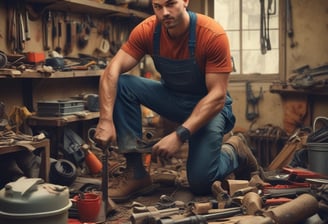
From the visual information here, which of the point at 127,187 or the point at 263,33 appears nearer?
the point at 127,187

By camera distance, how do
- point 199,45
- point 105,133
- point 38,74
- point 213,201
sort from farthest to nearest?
point 38,74 → point 199,45 → point 105,133 → point 213,201

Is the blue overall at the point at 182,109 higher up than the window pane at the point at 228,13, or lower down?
lower down

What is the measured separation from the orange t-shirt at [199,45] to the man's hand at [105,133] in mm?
518

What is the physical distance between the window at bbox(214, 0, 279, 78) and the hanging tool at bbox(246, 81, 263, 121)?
26cm

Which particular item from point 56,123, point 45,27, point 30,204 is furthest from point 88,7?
point 30,204

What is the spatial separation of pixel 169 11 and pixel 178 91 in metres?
0.53

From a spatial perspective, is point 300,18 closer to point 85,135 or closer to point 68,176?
point 85,135

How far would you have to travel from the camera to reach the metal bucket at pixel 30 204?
226 cm

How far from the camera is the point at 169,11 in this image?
3.11 metres

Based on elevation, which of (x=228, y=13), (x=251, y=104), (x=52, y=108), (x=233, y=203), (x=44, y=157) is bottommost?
(x=233, y=203)

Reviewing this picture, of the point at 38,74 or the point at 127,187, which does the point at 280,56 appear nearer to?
the point at 38,74

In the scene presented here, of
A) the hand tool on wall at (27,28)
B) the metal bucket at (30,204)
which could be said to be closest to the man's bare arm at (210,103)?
the metal bucket at (30,204)

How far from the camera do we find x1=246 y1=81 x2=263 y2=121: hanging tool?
617cm

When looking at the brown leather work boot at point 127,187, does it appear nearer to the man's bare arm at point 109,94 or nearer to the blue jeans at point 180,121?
the blue jeans at point 180,121
